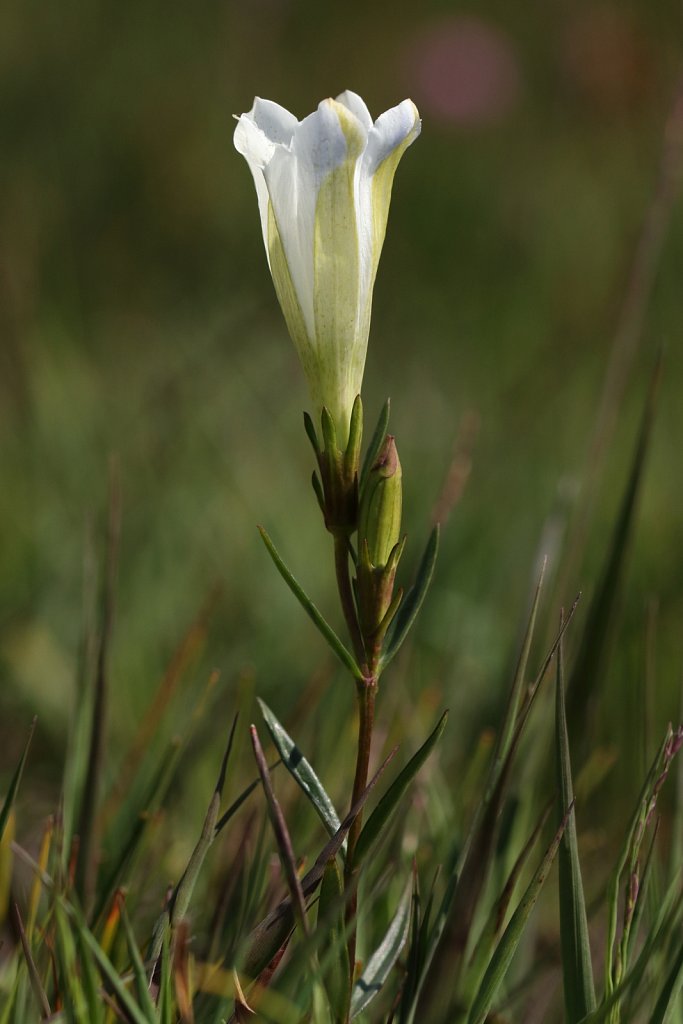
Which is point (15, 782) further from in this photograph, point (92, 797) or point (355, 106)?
point (355, 106)

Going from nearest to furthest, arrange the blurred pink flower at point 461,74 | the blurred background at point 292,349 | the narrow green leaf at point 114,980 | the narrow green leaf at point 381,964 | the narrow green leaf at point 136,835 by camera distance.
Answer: the narrow green leaf at point 114,980 < the narrow green leaf at point 381,964 < the narrow green leaf at point 136,835 < the blurred background at point 292,349 < the blurred pink flower at point 461,74

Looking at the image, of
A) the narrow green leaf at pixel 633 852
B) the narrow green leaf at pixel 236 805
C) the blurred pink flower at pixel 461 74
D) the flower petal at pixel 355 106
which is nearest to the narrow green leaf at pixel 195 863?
the narrow green leaf at pixel 236 805

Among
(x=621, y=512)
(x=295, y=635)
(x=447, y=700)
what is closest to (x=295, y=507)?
(x=295, y=635)

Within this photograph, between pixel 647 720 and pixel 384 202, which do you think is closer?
pixel 384 202

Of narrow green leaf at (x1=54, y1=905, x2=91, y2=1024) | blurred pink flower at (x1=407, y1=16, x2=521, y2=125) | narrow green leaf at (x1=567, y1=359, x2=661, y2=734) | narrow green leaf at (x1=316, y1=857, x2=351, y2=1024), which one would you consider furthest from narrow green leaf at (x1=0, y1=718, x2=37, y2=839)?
blurred pink flower at (x1=407, y1=16, x2=521, y2=125)

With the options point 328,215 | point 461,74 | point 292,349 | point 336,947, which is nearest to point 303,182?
point 328,215

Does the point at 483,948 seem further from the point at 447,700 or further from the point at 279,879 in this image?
the point at 447,700

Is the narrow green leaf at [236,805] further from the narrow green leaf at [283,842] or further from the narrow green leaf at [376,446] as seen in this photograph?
the narrow green leaf at [376,446]
